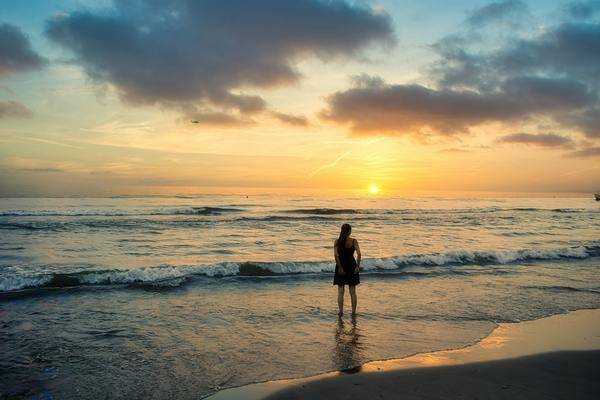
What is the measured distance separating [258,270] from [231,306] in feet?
14.4

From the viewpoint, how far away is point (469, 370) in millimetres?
6016

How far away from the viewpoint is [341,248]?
358 inches

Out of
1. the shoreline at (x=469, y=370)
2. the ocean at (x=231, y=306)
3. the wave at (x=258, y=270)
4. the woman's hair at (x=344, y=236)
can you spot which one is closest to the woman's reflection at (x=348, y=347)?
the ocean at (x=231, y=306)

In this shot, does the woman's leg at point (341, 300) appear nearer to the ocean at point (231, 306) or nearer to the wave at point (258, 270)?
the ocean at point (231, 306)

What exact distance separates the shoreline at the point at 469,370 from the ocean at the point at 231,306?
0.32 metres

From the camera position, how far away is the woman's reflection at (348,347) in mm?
6289

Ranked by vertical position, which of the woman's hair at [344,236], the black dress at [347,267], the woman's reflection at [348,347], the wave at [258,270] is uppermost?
the woman's hair at [344,236]

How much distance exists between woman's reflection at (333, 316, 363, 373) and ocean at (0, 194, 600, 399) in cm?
4

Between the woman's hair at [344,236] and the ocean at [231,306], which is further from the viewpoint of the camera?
the woman's hair at [344,236]

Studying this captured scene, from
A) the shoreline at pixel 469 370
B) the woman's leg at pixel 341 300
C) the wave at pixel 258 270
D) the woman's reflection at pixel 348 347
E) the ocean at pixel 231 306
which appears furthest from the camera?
the wave at pixel 258 270

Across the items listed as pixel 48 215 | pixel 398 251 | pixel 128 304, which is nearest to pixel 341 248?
pixel 128 304

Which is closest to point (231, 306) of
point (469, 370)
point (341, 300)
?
point (341, 300)

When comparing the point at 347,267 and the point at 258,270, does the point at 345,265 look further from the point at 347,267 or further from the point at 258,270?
the point at 258,270

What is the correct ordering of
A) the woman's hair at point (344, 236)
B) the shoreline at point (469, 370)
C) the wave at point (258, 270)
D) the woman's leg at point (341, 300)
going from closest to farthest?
the shoreline at point (469, 370) → the woman's hair at point (344, 236) → the woman's leg at point (341, 300) → the wave at point (258, 270)
